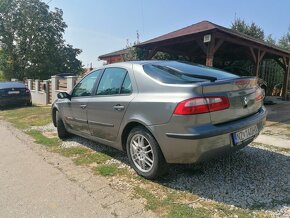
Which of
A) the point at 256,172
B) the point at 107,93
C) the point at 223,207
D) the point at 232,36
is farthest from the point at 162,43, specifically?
the point at 223,207

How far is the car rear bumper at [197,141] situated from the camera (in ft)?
11.0

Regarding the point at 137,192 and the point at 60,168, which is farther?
the point at 60,168

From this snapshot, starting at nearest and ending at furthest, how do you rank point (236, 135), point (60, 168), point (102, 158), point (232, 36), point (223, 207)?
point (223, 207), point (236, 135), point (60, 168), point (102, 158), point (232, 36)

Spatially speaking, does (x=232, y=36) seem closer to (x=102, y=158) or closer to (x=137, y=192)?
(x=102, y=158)

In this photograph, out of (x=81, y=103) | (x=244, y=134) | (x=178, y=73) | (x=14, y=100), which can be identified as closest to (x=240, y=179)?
(x=244, y=134)

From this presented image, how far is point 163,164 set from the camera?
3816 millimetres

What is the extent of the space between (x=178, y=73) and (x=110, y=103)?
1.17 m

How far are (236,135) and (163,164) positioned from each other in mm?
958

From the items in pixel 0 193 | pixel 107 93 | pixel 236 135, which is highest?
pixel 107 93

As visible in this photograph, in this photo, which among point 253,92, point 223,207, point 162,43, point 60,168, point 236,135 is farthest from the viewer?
point 162,43

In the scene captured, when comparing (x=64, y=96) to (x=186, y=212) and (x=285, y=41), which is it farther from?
(x=285, y=41)

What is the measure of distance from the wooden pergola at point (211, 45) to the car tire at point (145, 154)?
723 centimetres

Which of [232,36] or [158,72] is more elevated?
[232,36]

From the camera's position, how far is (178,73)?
13.2ft
